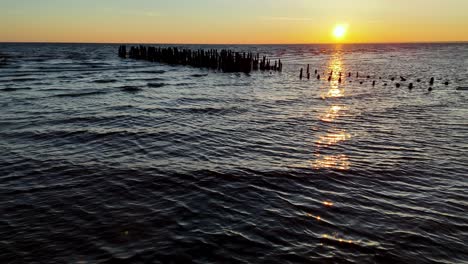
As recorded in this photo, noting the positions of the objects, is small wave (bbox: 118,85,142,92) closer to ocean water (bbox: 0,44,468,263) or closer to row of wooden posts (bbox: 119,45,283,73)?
ocean water (bbox: 0,44,468,263)

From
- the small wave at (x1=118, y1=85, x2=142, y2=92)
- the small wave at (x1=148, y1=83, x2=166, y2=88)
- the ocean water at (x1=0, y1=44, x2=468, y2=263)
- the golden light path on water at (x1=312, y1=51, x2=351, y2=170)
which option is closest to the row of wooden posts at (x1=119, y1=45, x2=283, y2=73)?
the small wave at (x1=148, y1=83, x2=166, y2=88)

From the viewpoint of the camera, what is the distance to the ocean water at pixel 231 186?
7.59 meters

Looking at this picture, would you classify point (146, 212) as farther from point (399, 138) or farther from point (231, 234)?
point (399, 138)

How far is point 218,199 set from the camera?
10008mm

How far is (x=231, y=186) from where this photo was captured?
10914mm

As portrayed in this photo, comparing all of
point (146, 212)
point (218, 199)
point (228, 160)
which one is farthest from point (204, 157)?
point (146, 212)

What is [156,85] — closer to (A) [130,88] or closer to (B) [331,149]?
(A) [130,88]

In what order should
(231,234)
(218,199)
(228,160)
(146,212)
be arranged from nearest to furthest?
(231,234), (146,212), (218,199), (228,160)

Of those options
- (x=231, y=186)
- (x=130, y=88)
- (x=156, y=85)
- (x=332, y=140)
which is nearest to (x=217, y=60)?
(x=156, y=85)

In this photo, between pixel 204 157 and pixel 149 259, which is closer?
pixel 149 259

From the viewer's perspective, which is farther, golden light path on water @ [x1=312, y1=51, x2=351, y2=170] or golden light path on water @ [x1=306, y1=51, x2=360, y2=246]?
golden light path on water @ [x1=312, y1=51, x2=351, y2=170]

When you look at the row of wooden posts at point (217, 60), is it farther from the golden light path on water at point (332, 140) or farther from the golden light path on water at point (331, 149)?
the golden light path on water at point (331, 149)

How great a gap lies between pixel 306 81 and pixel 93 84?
24047mm

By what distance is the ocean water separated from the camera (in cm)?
759
